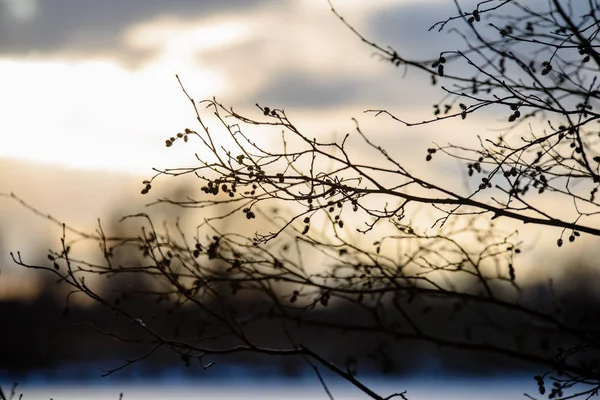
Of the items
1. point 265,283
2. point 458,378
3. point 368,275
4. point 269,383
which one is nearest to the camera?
point 368,275

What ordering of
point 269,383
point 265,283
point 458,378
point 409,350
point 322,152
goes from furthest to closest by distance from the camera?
point 409,350, point 458,378, point 269,383, point 265,283, point 322,152

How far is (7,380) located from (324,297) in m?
40.7

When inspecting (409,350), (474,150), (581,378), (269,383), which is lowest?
(581,378)

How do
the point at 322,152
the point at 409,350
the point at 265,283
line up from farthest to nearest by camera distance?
the point at 409,350
the point at 265,283
the point at 322,152

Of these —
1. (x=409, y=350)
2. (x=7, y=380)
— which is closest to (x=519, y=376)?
(x=409, y=350)

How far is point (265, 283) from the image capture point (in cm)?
539

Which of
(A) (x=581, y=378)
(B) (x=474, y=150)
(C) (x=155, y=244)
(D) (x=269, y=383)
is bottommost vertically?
(A) (x=581, y=378)

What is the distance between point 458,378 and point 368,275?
37704 mm

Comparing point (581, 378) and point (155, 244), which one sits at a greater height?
point (155, 244)

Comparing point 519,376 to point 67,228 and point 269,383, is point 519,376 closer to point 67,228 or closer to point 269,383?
point 269,383

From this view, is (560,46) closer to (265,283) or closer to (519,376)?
(265,283)

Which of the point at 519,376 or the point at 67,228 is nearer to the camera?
the point at 67,228

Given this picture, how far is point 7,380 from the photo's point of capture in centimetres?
4156

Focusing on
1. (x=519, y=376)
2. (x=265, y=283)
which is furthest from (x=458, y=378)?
(x=265, y=283)
